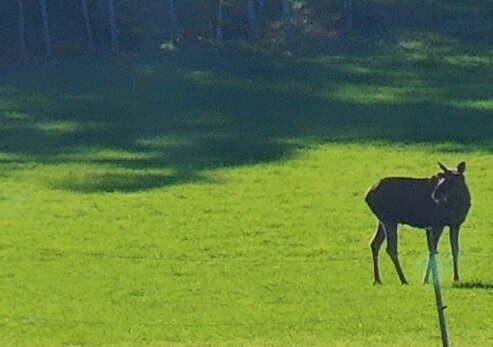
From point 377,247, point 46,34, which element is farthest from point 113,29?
point 377,247

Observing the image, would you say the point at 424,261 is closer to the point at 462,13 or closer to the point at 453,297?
the point at 453,297

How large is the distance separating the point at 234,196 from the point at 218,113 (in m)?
10.5

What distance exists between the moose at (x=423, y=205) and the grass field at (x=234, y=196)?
0.49m

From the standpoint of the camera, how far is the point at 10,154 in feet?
105

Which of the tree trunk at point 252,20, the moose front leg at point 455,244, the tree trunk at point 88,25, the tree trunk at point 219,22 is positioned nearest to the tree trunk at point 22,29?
the tree trunk at point 88,25

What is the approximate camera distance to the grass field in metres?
15.5

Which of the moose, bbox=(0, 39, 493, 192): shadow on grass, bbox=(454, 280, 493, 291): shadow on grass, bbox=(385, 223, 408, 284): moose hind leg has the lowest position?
bbox=(0, 39, 493, 192): shadow on grass

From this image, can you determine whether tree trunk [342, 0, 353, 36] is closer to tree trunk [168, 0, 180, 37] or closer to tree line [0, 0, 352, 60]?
tree line [0, 0, 352, 60]

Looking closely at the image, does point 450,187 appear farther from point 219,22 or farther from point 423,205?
point 219,22

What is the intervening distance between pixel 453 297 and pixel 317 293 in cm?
152

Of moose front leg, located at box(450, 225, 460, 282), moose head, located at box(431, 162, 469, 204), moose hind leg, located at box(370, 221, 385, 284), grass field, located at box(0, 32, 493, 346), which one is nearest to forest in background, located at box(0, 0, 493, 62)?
grass field, located at box(0, 32, 493, 346)

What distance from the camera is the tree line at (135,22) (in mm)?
46219

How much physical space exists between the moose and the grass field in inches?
19.2

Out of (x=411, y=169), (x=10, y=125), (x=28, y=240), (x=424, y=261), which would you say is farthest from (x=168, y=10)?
(x=424, y=261)
